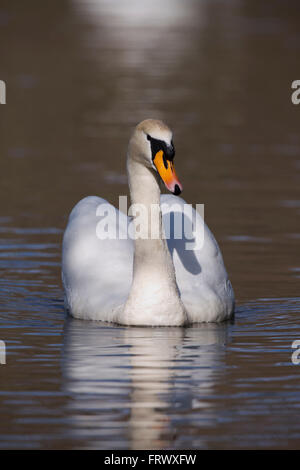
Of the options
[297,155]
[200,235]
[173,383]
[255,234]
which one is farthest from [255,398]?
[297,155]

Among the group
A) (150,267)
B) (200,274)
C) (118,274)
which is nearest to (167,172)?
(150,267)

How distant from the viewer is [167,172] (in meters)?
10.0

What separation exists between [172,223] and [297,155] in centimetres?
890

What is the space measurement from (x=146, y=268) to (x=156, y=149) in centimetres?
103

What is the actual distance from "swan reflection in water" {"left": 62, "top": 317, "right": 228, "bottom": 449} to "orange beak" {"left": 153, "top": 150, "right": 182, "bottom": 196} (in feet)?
3.98

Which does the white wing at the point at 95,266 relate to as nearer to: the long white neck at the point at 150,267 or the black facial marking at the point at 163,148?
the long white neck at the point at 150,267

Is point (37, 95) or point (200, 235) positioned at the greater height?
point (37, 95)

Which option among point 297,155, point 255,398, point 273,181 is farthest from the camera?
point 297,155

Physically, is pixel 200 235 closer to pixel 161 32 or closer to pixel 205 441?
pixel 205 441

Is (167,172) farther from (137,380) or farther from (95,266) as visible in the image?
(137,380)

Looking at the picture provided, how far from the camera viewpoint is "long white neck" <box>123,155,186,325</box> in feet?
34.9

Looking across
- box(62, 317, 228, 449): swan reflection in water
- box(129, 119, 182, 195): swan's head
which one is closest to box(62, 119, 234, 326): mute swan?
box(129, 119, 182, 195): swan's head

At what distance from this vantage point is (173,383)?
29.7 ft

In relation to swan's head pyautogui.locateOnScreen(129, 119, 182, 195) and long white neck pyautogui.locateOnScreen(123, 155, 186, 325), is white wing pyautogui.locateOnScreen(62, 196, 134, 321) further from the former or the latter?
swan's head pyautogui.locateOnScreen(129, 119, 182, 195)
